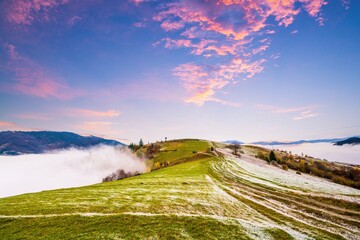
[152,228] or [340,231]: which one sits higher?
[152,228]

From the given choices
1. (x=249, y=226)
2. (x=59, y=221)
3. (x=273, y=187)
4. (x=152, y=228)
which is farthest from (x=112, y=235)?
(x=273, y=187)

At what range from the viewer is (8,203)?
31109 millimetres

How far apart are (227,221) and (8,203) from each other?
30456mm

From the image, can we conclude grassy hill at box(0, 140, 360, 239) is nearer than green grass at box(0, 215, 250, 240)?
No

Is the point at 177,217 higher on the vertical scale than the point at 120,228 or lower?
lower

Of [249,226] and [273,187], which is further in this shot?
[273,187]

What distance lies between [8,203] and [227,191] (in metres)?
37.1

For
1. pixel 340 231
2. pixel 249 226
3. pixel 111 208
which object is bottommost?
pixel 340 231

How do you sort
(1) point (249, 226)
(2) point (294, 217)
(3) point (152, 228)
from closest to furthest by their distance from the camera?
(3) point (152, 228) → (1) point (249, 226) → (2) point (294, 217)

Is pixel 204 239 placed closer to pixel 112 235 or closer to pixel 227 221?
pixel 227 221

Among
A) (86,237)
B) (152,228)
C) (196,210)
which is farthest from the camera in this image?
(196,210)

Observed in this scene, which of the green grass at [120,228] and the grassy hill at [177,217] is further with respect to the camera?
the grassy hill at [177,217]

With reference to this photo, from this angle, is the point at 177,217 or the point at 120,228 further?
the point at 177,217

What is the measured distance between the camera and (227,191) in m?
45.4
